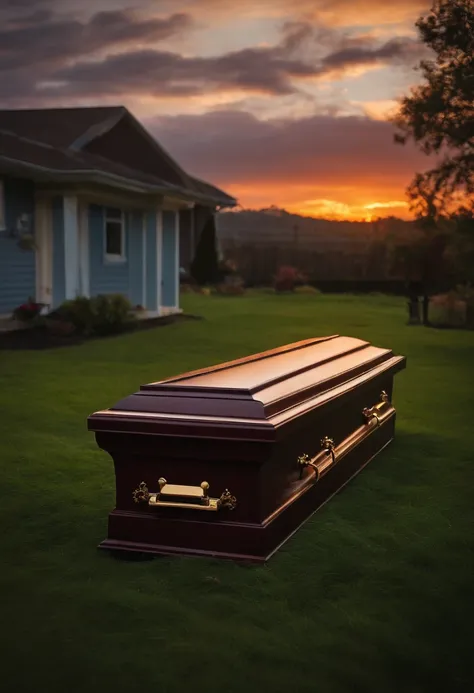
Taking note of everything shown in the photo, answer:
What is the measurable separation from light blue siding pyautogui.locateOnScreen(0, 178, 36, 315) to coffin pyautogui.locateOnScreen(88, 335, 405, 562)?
11.0m

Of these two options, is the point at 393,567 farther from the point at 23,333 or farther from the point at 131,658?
the point at 23,333

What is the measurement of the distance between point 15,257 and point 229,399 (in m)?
11.7

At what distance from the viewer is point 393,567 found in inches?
128

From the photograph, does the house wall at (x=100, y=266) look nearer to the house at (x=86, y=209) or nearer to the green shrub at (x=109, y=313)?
the house at (x=86, y=209)

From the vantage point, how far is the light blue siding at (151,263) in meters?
17.9

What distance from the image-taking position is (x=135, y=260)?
17484 mm

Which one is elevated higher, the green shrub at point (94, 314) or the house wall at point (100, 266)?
the house wall at point (100, 266)

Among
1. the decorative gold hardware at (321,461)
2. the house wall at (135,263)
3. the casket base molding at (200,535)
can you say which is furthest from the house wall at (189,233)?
the casket base molding at (200,535)

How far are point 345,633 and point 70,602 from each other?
3.27 ft

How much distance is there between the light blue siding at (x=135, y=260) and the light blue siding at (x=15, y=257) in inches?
123

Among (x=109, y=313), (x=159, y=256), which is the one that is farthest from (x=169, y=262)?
(x=109, y=313)

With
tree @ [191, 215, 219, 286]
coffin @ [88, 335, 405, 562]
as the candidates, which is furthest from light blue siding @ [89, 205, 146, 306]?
coffin @ [88, 335, 405, 562]

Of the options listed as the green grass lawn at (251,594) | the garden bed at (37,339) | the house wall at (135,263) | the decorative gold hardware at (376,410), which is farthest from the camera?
the house wall at (135,263)

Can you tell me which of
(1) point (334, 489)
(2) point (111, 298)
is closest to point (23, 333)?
(2) point (111, 298)
